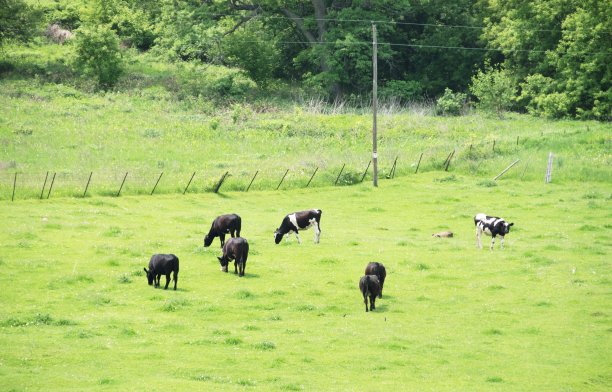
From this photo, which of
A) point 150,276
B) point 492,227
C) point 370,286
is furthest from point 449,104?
point 370,286

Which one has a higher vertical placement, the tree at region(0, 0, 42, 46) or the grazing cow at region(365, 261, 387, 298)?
the tree at region(0, 0, 42, 46)

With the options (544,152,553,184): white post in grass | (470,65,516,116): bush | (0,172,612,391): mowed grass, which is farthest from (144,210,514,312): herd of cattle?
(470,65,516,116): bush

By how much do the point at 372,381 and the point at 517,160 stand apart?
41985 millimetres

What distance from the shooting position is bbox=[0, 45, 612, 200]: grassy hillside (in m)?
59.0

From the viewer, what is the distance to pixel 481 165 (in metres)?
64.5

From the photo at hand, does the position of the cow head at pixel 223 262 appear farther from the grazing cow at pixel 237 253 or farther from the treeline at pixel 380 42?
the treeline at pixel 380 42

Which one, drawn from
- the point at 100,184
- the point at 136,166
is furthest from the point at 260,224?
the point at 136,166

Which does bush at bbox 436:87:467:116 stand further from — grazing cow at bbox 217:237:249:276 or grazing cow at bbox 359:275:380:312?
grazing cow at bbox 359:275:380:312

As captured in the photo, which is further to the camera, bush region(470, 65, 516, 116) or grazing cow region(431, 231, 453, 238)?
bush region(470, 65, 516, 116)

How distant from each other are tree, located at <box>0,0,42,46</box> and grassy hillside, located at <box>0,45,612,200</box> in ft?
9.45

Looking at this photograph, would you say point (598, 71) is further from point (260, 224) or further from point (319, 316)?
point (319, 316)

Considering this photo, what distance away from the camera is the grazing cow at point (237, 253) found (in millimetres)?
35625

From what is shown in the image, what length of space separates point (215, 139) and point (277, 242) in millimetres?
29745

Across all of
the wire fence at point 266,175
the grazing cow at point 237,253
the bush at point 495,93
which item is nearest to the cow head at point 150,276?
the grazing cow at point 237,253
